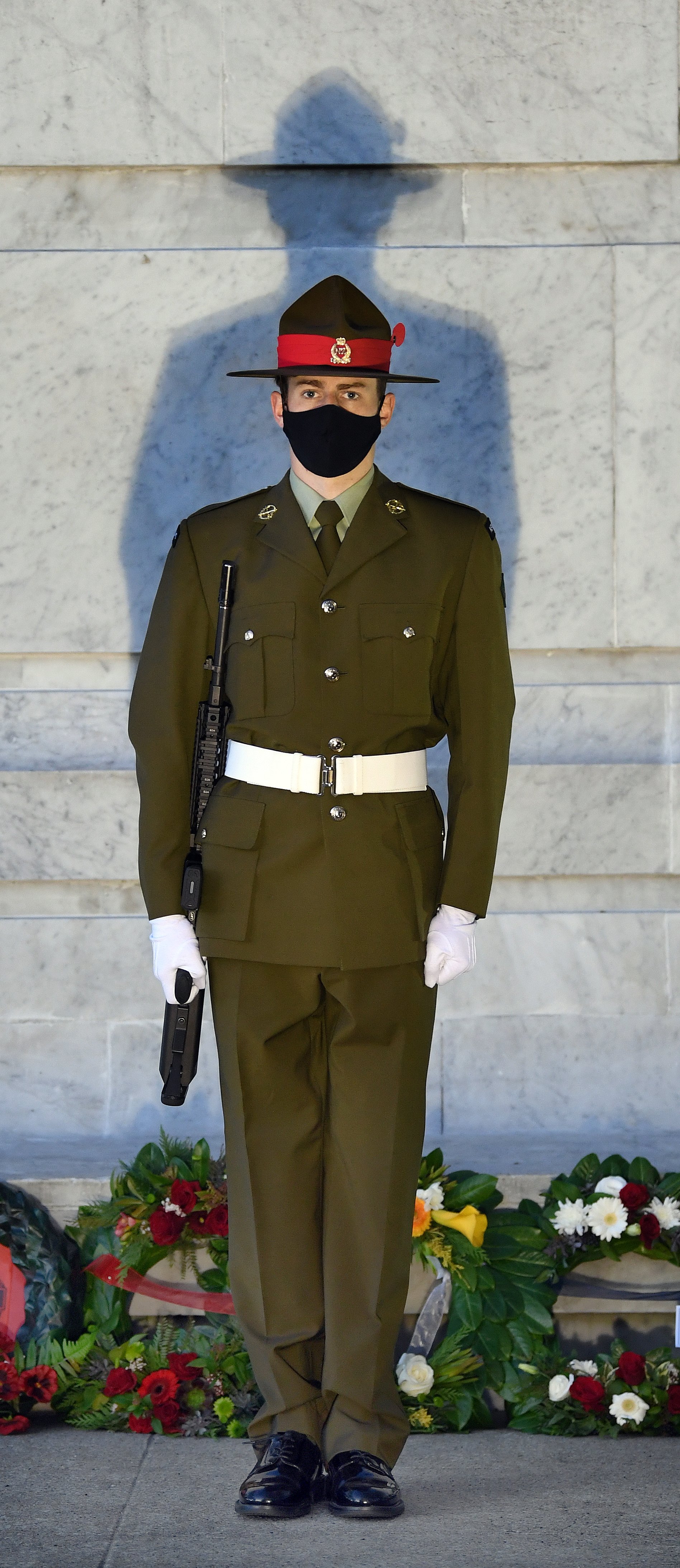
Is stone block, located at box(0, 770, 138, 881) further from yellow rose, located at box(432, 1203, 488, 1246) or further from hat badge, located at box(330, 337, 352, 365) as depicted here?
hat badge, located at box(330, 337, 352, 365)

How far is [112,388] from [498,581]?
6.33 feet

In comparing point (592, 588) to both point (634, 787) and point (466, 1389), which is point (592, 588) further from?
point (466, 1389)

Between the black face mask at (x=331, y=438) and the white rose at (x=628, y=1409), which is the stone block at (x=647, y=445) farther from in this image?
the white rose at (x=628, y=1409)

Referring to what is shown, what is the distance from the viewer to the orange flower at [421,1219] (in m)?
3.84

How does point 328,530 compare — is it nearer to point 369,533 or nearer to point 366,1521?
point 369,533

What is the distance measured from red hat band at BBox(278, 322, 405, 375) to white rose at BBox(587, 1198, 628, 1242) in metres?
1.93

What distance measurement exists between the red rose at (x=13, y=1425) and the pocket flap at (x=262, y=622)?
1787 mm

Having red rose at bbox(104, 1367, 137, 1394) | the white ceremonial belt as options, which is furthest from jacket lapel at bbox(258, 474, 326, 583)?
red rose at bbox(104, 1367, 137, 1394)

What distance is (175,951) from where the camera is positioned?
3.16 m

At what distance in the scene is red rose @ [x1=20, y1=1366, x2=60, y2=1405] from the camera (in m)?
3.74

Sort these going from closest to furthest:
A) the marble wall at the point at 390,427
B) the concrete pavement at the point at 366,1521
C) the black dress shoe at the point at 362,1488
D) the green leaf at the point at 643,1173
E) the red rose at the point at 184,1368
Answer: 1. the concrete pavement at the point at 366,1521
2. the black dress shoe at the point at 362,1488
3. the red rose at the point at 184,1368
4. the green leaf at the point at 643,1173
5. the marble wall at the point at 390,427

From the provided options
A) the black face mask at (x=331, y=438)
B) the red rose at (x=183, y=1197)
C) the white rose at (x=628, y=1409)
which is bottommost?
the white rose at (x=628, y=1409)

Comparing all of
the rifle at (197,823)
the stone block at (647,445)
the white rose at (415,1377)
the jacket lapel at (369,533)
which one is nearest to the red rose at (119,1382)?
the white rose at (415,1377)

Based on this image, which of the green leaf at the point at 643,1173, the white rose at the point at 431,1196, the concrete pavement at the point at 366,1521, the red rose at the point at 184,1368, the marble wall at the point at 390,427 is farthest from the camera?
the marble wall at the point at 390,427
